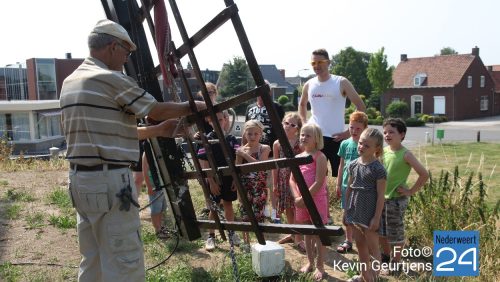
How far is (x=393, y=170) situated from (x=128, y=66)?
8.61ft

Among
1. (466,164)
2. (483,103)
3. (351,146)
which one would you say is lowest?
(466,164)

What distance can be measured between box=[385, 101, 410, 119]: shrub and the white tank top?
1559 inches

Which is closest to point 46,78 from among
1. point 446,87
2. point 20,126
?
point 20,126

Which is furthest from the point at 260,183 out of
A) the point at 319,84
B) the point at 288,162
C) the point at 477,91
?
the point at 477,91

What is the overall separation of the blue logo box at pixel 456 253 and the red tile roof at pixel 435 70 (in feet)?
142

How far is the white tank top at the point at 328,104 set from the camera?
205 inches

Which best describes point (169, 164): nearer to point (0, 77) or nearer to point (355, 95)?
point (355, 95)

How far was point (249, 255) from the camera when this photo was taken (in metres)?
4.58

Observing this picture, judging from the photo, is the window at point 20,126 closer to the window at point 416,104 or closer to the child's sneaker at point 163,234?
the child's sneaker at point 163,234

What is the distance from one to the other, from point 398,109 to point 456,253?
40.7m

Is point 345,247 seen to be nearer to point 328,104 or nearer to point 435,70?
point 328,104

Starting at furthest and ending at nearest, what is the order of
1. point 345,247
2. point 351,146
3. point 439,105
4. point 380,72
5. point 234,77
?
point 234,77
point 380,72
point 439,105
point 345,247
point 351,146

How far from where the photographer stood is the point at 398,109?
43219 mm

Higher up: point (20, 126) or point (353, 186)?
point (20, 126)
